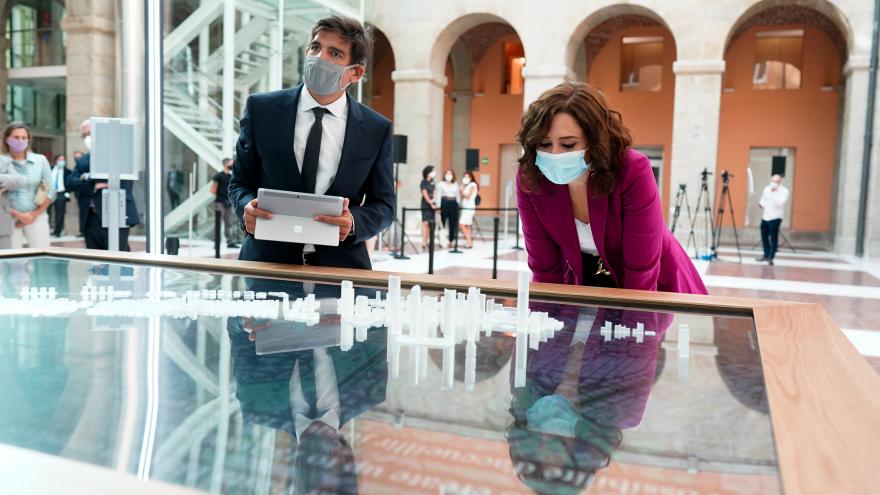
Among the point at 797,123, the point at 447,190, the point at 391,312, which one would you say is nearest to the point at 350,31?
the point at 391,312

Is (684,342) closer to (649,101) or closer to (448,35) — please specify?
(448,35)

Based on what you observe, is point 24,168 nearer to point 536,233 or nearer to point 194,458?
point 536,233

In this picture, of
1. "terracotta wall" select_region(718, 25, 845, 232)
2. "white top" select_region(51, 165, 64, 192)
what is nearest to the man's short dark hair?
"white top" select_region(51, 165, 64, 192)

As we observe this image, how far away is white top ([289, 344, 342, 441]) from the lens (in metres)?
0.86

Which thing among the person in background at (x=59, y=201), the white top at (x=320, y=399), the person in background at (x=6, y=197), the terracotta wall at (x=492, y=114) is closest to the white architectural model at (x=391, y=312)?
the white top at (x=320, y=399)

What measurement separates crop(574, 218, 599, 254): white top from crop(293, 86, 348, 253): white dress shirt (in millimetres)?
919

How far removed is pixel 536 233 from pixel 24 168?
19.7 feet

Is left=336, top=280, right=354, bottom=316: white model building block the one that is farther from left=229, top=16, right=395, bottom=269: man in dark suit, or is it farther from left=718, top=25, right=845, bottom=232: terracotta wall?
left=718, top=25, right=845, bottom=232: terracotta wall

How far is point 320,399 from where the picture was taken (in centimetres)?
95

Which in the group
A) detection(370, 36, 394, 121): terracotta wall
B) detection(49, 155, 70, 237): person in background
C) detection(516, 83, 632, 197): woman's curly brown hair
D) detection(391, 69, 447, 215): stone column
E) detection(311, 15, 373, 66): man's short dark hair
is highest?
detection(370, 36, 394, 121): terracotta wall

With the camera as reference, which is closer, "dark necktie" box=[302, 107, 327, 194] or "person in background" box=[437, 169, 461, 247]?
"dark necktie" box=[302, 107, 327, 194]

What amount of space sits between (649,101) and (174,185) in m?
13.1

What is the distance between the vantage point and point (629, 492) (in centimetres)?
68

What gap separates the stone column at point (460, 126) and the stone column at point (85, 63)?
35.1 feet
